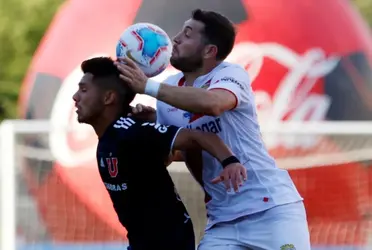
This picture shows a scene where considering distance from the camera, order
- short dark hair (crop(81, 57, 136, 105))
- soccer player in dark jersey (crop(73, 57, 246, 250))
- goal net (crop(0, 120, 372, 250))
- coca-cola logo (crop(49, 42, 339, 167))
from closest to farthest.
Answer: soccer player in dark jersey (crop(73, 57, 246, 250))
short dark hair (crop(81, 57, 136, 105))
goal net (crop(0, 120, 372, 250))
coca-cola logo (crop(49, 42, 339, 167))

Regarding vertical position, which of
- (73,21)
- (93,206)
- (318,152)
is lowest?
(93,206)

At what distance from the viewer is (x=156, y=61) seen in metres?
4.84

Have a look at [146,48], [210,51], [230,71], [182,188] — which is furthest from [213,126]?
[182,188]

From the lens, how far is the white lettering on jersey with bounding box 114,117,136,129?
4766mm

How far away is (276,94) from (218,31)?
4.04 meters

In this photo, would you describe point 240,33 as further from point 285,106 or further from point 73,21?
point 73,21

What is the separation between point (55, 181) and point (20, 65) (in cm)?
814

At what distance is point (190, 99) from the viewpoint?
462cm

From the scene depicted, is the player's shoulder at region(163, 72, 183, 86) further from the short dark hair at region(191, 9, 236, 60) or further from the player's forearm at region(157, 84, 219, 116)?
the player's forearm at region(157, 84, 219, 116)

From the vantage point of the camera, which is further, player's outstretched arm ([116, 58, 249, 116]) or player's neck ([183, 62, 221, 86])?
player's neck ([183, 62, 221, 86])

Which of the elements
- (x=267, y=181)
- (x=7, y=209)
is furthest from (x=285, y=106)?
(x=267, y=181)

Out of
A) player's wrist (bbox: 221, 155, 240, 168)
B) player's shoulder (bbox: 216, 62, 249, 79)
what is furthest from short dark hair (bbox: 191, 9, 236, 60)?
player's wrist (bbox: 221, 155, 240, 168)

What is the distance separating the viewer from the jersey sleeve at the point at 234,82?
4793 mm

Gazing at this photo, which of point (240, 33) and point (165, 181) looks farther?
point (240, 33)
